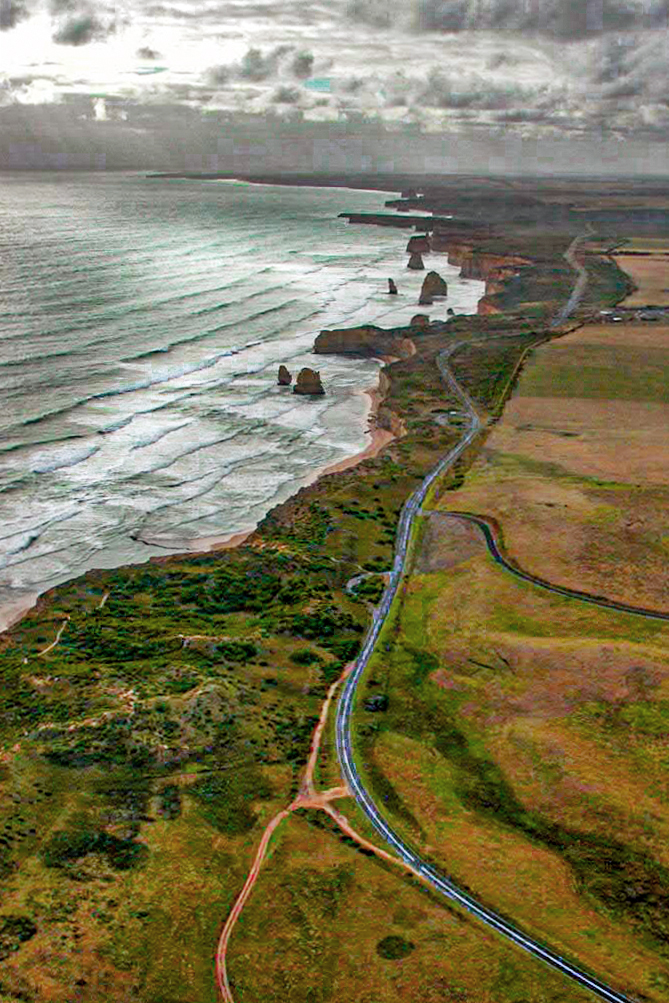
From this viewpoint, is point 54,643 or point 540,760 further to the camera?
point 54,643

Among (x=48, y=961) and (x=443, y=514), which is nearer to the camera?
(x=48, y=961)

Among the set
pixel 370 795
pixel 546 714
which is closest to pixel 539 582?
pixel 546 714

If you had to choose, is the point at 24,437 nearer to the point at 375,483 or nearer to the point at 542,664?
the point at 375,483

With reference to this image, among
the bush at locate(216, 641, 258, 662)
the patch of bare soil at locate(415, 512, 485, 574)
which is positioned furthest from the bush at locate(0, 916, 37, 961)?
the patch of bare soil at locate(415, 512, 485, 574)

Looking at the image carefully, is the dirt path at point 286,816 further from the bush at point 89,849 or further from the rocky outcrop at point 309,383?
the rocky outcrop at point 309,383

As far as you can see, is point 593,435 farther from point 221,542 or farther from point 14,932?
point 14,932

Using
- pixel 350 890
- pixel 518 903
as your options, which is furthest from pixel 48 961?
pixel 518 903
